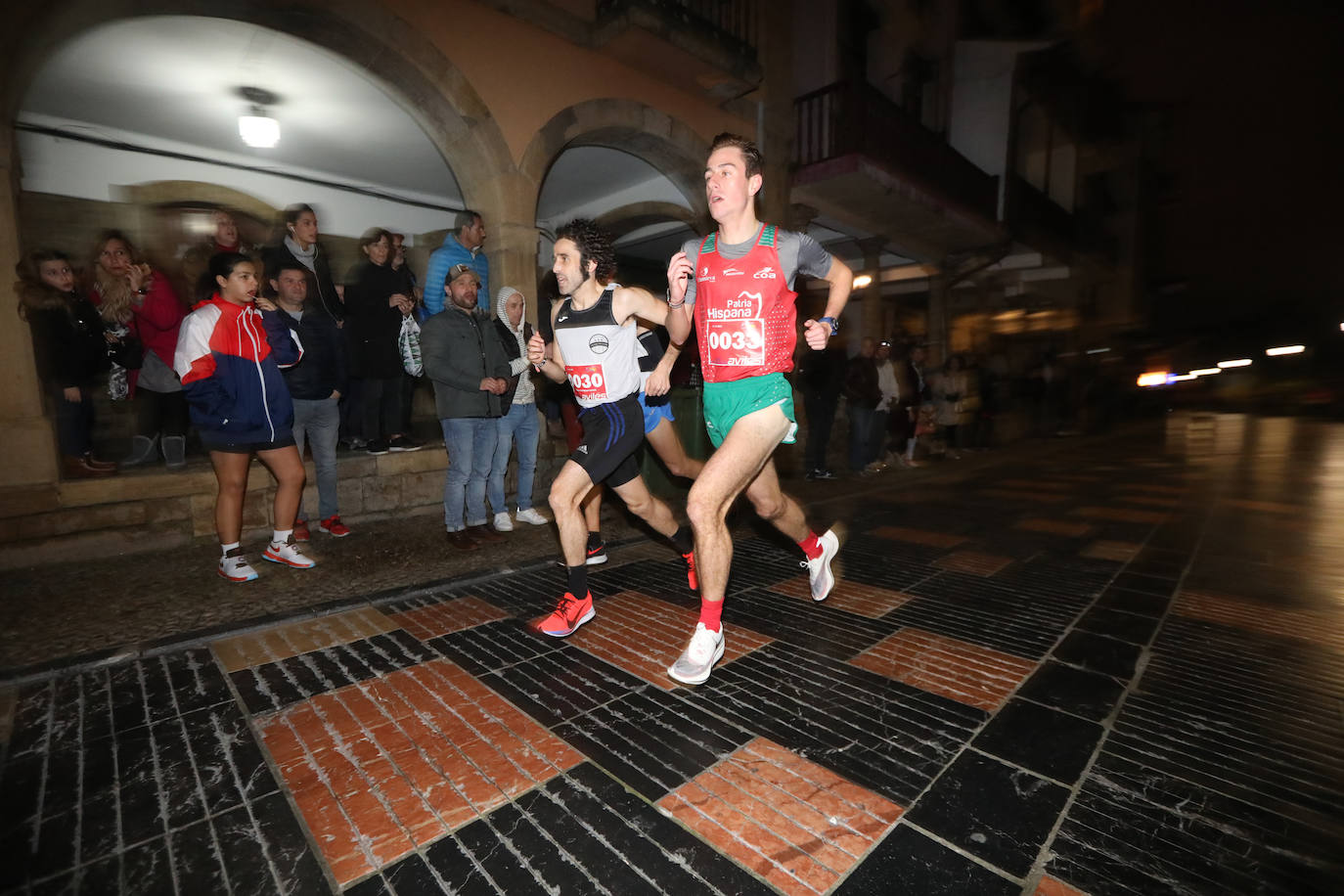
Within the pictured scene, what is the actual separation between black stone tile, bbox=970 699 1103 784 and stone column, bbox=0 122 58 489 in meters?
6.01

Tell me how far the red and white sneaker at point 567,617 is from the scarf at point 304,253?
4.28 m

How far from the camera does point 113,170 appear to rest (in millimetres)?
7879

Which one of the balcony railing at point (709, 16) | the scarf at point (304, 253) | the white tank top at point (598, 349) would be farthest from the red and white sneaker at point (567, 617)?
the balcony railing at point (709, 16)

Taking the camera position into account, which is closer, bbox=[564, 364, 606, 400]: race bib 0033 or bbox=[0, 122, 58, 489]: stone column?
bbox=[564, 364, 606, 400]: race bib 0033

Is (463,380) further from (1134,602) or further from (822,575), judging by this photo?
(1134,602)

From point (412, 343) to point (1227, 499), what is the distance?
360 inches

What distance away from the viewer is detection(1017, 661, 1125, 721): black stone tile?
2.35 m

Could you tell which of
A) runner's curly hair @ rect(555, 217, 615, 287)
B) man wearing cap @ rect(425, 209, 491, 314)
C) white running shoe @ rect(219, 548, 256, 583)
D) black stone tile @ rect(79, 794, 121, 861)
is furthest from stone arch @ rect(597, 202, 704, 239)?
black stone tile @ rect(79, 794, 121, 861)

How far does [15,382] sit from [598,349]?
4.26 metres

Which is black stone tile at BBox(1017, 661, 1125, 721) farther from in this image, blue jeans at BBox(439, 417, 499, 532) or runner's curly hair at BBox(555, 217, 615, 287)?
blue jeans at BBox(439, 417, 499, 532)

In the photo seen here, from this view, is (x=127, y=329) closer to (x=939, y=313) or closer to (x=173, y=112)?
(x=173, y=112)

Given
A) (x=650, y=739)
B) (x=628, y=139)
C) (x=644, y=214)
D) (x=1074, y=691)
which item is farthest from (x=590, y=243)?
(x=644, y=214)

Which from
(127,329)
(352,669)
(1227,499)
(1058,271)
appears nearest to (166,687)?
(352,669)

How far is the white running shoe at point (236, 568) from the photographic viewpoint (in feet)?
12.7
